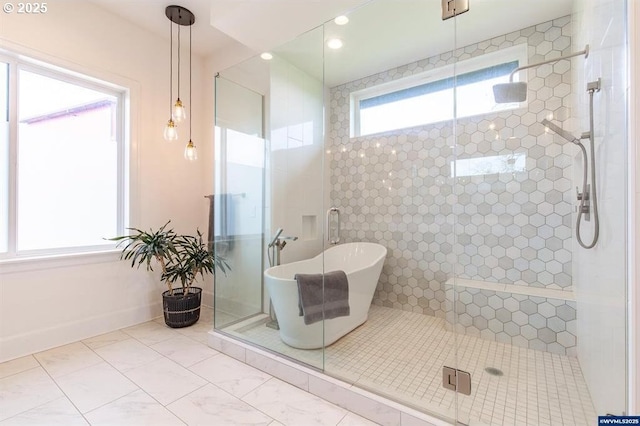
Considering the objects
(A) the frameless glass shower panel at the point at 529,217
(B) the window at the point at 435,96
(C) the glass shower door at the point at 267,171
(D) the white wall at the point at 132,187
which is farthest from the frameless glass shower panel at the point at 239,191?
(A) the frameless glass shower panel at the point at 529,217

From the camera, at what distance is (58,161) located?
7.92 feet

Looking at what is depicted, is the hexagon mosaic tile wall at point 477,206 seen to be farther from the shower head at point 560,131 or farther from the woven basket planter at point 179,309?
the woven basket planter at point 179,309

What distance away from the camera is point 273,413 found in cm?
154

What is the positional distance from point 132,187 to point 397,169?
107 inches

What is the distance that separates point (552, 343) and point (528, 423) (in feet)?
3.03

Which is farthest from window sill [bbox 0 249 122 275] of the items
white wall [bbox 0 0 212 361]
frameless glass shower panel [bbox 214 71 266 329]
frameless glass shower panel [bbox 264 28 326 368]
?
frameless glass shower panel [bbox 264 28 326 368]

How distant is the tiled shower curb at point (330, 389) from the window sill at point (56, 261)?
1.38m

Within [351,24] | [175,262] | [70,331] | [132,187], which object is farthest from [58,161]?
[351,24]

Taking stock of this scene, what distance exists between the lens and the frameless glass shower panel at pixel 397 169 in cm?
221

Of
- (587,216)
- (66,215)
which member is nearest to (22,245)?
(66,215)

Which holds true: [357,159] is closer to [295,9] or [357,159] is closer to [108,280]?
[295,9]

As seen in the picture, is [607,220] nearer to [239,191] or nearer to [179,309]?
[239,191]

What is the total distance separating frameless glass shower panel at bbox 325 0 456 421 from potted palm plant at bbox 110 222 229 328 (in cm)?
150

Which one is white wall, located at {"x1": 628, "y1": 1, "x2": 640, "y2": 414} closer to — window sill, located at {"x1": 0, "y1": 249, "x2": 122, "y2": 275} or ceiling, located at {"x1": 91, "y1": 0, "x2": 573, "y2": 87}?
ceiling, located at {"x1": 91, "y1": 0, "x2": 573, "y2": 87}
